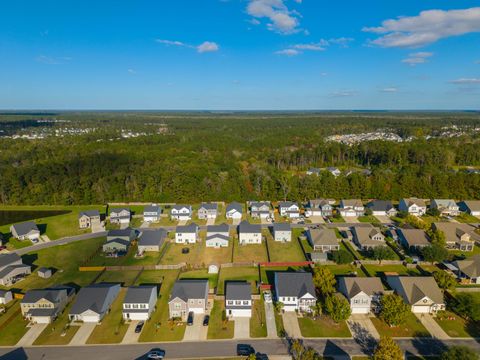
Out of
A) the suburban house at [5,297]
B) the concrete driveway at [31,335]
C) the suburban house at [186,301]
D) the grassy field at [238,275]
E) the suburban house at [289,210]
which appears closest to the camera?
the concrete driveway at [31,335]

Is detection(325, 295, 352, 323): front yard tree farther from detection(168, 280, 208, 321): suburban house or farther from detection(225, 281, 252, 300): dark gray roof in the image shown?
detection(168, 280, 208, 321): suburban house

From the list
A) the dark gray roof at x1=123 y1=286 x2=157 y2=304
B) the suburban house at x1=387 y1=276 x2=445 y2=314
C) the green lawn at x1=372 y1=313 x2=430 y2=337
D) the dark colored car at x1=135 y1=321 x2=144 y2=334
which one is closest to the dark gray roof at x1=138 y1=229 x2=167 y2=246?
the dark gray roof at x1=123 y1=286 x2=157 y2=304

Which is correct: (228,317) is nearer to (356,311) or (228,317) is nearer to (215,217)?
(356,311)

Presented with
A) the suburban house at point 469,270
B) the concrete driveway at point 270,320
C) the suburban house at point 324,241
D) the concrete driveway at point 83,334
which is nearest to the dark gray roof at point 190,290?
the concrete driveway at point 270,320

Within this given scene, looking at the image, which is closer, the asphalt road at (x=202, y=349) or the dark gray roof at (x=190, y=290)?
the asphalt road at (x=202, y=349)

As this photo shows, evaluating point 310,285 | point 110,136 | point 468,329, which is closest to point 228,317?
point 310,285

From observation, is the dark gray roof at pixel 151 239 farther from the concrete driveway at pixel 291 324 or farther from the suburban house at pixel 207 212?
the concrete driveway at pixel 291 324
